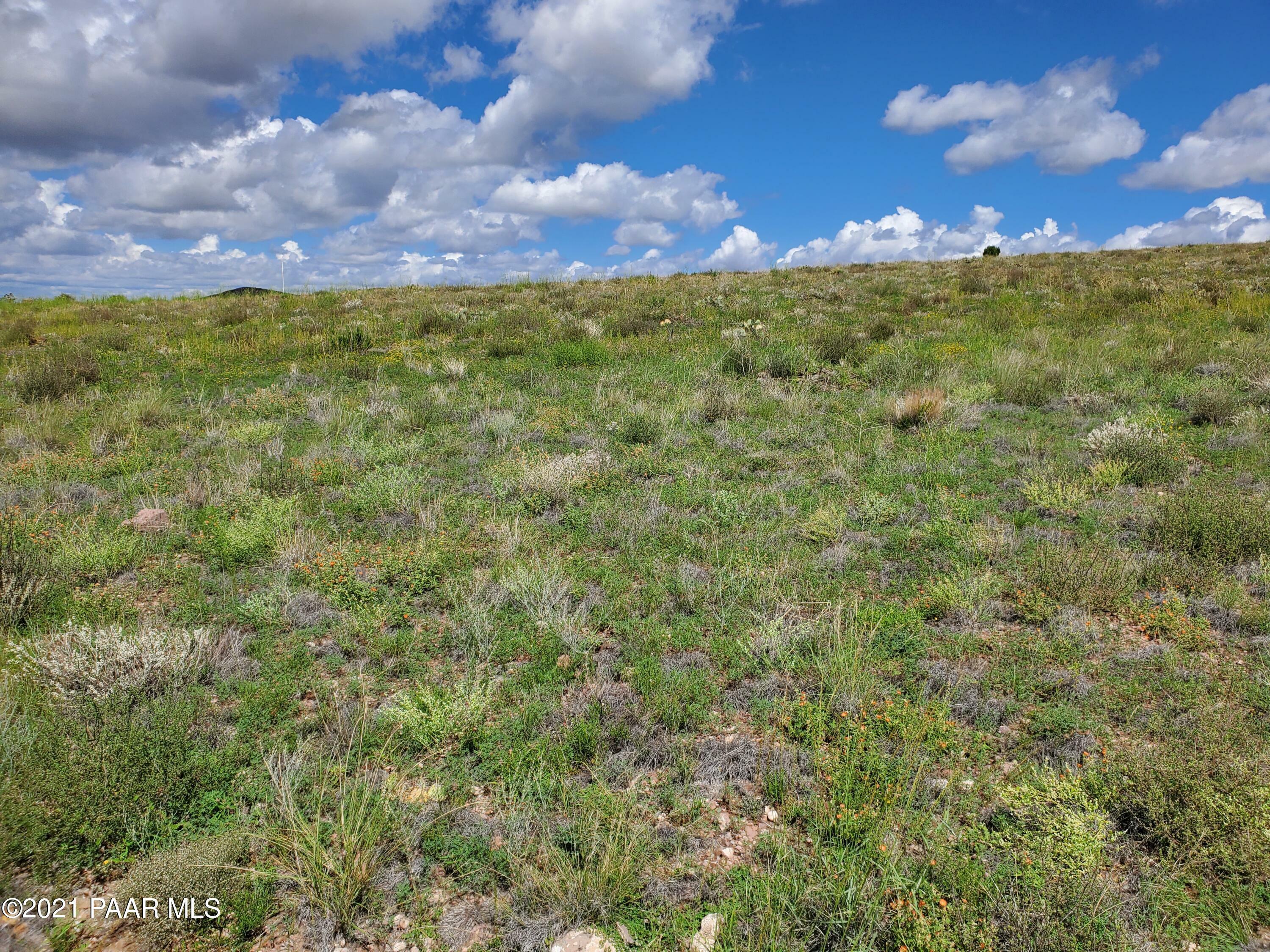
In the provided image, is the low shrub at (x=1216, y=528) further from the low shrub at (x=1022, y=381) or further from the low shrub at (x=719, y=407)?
the low shrub at (x=719, y=407)

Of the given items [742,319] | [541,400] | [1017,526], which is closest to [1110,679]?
[1017,526]

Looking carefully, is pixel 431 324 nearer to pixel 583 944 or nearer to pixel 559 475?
pixel 559 475

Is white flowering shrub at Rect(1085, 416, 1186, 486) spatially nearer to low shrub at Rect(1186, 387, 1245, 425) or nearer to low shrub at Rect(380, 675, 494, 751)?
low shrub at Rect(1186, 387, 1245, 425)

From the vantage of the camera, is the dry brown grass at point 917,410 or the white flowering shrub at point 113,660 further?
the dry brown grass at point 917,410

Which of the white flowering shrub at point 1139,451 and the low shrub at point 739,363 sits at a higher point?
the low shrub at point 739,363

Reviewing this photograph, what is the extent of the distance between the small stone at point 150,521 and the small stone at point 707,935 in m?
5.87

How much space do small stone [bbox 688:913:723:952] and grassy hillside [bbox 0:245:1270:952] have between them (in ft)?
0.23

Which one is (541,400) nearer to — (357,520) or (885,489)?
(357,520)

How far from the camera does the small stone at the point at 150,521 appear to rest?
19.2 feet

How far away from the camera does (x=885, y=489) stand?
264 inches

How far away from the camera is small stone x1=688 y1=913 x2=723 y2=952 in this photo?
2490 millimetres

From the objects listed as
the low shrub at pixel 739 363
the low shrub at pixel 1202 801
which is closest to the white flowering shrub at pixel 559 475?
the low shrub at pixel 1202 801

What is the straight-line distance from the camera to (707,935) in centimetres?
252

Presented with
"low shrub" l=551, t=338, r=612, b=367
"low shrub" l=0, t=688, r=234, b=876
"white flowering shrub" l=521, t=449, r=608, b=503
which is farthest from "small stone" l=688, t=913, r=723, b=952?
"low shrub" l=551, t=338, r=612, b=367
